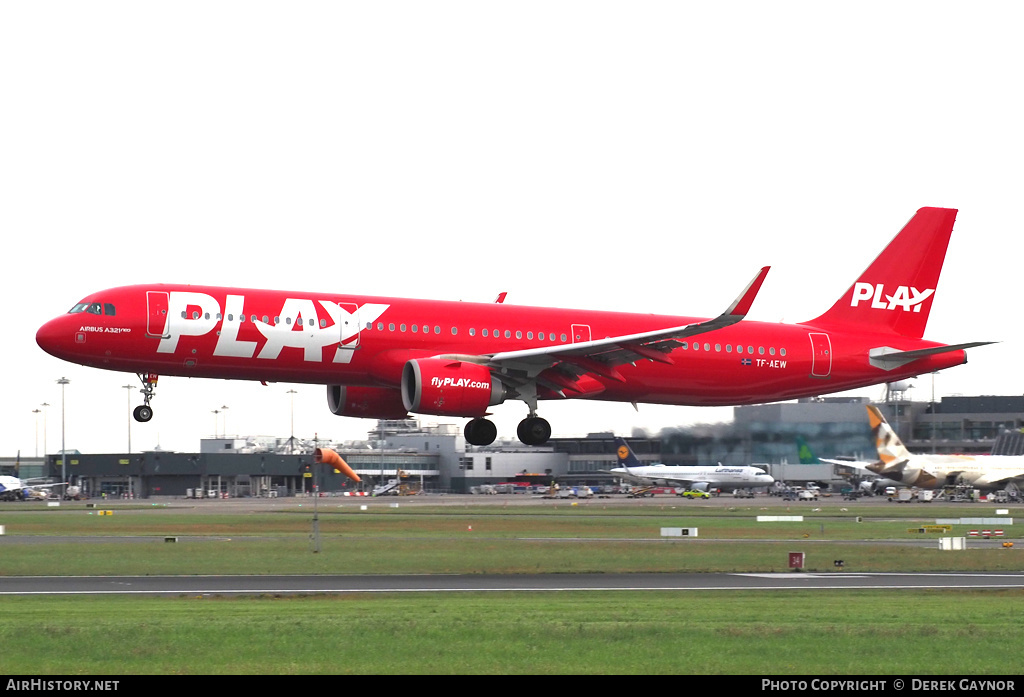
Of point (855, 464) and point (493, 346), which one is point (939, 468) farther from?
point (493, 346)

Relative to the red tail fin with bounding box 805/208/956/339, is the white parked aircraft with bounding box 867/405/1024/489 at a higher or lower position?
lower

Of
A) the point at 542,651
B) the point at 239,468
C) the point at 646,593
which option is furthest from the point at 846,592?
the point at 239,468

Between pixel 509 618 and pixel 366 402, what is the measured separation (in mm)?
22304

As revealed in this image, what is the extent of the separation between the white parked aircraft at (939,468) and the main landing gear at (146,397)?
241 ft

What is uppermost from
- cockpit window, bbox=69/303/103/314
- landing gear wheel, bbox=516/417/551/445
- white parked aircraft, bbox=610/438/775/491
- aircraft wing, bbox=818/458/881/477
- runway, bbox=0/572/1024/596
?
cockpit window, bbox=69/303/103/314

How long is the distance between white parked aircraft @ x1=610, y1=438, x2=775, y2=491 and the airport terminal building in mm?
1573

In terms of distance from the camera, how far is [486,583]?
38875 millimetres

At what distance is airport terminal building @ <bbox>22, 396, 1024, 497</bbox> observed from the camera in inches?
4227

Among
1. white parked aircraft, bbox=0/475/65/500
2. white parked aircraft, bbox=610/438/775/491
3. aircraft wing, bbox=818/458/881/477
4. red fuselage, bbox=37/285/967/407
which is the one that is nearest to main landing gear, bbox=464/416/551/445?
red fuselage, bbox=37/285/967/407

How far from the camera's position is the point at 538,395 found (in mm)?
48750

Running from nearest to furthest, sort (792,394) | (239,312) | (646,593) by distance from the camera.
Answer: (646,593)
(239,312)
(792,394)

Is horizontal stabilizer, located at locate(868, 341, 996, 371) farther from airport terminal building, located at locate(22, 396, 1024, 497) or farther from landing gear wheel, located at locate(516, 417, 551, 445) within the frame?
airport terminal building, located at locate(22, 396, 1024, 497)

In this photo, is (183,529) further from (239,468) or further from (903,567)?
(239,468)
